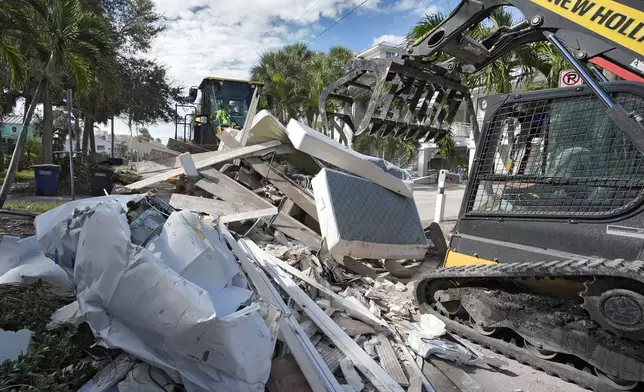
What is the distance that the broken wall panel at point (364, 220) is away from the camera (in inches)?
221

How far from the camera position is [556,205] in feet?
12.5

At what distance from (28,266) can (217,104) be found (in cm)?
1097

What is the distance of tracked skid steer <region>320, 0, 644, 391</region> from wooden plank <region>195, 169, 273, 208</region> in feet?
10.1

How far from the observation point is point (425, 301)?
4812mm

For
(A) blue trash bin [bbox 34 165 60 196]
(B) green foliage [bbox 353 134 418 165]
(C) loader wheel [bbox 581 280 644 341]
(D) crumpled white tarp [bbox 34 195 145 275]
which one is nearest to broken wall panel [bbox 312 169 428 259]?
(C) loader wheel [bbox 581 280 644 341]

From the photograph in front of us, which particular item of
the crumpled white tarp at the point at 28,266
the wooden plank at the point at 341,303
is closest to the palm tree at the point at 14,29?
the crumpled white tarp at the point at 28,266

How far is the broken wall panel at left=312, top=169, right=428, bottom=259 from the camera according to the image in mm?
5625

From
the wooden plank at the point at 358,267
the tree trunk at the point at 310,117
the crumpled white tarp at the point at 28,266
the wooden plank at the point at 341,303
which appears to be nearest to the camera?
the crumpled white tarp at the point at 28,266

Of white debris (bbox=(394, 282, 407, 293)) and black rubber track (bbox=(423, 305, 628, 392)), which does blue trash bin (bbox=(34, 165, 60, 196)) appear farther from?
black rubber track (bbox=(423, 305, 628, 392))

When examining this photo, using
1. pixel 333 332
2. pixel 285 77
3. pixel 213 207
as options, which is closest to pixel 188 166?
pixel 213 207

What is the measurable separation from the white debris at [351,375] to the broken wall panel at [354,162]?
3.43 metres

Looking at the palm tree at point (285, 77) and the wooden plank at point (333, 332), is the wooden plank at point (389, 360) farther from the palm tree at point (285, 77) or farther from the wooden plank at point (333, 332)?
the palm tree at point (285, 77)

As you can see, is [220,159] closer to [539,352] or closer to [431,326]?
[431,326]

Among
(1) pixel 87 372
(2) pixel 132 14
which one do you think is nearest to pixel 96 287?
(1) pixel 87 372
